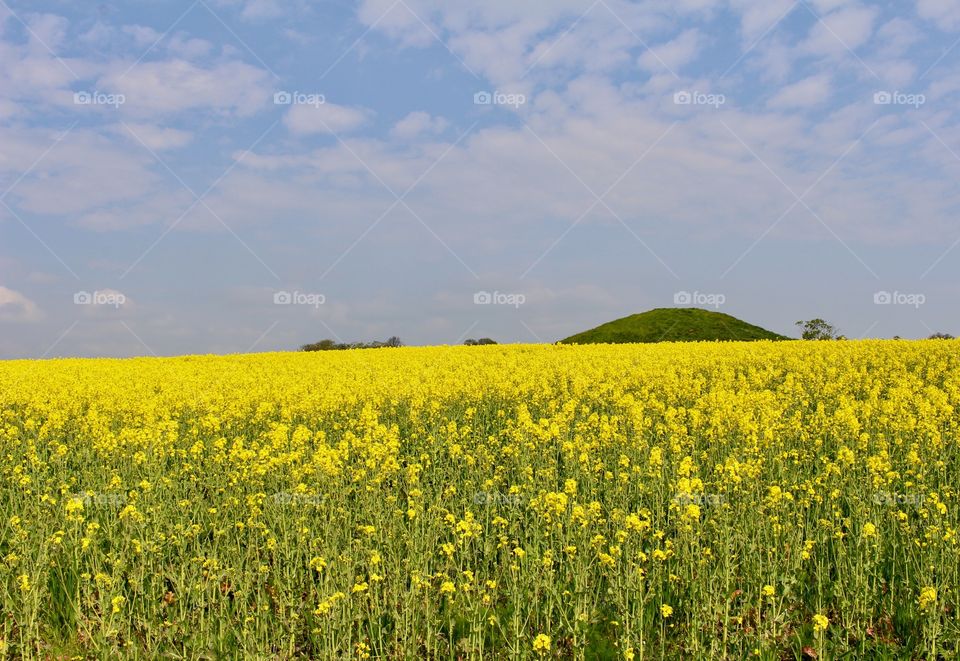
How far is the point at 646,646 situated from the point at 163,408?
41.0 ft

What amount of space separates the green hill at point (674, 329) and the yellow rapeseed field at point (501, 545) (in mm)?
53241

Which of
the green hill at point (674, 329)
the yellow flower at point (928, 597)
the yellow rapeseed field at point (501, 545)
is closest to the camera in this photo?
the yellow flower at point (928, 597)

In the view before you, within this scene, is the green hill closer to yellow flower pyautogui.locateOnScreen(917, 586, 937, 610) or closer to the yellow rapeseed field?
the yellow rapeseed field

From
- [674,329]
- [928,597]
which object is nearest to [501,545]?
[928,597]

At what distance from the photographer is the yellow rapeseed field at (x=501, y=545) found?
19.5 ft

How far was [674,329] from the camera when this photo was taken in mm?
67125

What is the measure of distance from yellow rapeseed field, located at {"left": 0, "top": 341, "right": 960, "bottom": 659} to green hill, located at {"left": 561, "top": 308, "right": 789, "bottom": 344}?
53241mm

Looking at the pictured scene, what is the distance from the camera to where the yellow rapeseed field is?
19.5ft

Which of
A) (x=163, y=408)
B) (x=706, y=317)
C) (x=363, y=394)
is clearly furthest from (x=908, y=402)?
(x=706, y=317)

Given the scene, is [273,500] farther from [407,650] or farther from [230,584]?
[407,650]

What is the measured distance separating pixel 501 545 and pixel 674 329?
208 feet

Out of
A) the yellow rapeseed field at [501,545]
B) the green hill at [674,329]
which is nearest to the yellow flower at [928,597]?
the yellow rapeseed field at [501,545]

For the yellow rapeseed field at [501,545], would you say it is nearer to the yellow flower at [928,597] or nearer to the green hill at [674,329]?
the yellow flower at [928,597]

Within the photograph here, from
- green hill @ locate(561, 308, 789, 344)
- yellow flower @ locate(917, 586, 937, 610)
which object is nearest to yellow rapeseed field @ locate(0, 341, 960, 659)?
yellow flower @ locate(917, 586, 937, 610)
